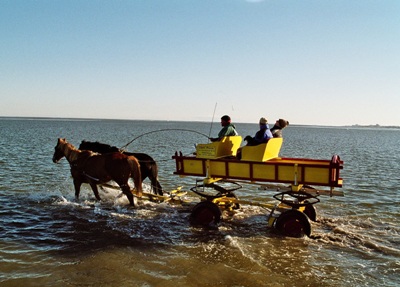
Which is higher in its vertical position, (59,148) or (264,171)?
(59,148)

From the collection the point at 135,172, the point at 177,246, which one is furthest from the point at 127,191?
the point at 177,246

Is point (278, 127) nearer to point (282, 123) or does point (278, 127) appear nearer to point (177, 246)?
point (282, 123)

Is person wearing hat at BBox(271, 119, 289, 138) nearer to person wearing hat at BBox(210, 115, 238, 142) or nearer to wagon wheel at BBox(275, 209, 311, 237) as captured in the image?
person wearing hat at BBox(210, 115, 238, 142)

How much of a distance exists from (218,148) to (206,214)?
1.80 metres

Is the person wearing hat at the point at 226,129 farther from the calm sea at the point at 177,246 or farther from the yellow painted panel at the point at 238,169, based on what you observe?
the calm sea at the point at 177,246

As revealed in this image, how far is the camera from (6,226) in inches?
372

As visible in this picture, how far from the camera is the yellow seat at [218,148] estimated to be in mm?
9594

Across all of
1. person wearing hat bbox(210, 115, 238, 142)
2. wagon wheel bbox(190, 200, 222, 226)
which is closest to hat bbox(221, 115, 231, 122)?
person wearing hat bbox(210, 115, 238, 142)

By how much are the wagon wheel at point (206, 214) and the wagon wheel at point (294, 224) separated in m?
1.67

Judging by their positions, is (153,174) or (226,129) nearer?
(226,129)

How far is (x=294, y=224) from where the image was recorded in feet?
29.1

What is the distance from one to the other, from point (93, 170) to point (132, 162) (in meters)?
1.49

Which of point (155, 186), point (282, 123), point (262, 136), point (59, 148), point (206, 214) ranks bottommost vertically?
point (206, 214)

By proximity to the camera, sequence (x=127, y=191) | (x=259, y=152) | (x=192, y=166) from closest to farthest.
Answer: (x=259, y=152) → (x=192, y=166) → (x=127, y=191)
